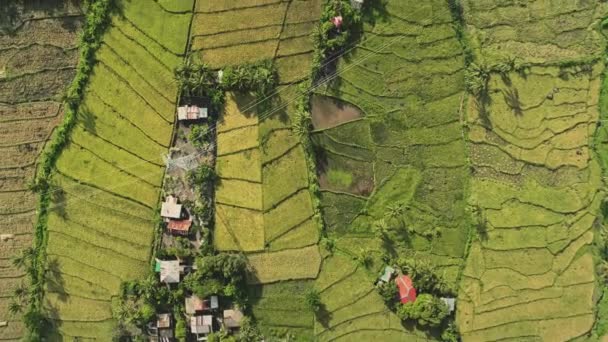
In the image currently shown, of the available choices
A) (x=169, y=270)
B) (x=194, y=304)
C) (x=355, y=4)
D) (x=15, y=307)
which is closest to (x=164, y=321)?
(x=194, y=304)

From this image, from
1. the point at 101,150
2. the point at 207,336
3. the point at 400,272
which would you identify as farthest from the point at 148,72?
the point at 400,272

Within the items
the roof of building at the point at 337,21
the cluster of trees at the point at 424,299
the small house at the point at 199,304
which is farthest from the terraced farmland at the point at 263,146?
the cluster of trees at the point at 424,299

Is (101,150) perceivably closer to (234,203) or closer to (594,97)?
(234,203)

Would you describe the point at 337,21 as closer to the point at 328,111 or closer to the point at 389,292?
the point at 328,111

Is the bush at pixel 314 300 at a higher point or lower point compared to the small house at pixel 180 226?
lower

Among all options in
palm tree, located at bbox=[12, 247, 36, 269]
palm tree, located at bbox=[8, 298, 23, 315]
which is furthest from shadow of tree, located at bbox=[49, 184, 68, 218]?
palm tree, located at bbox=[8, 298, 23, 315]

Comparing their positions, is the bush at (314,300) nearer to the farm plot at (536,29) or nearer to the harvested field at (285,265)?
the harvested field at (285,265)
